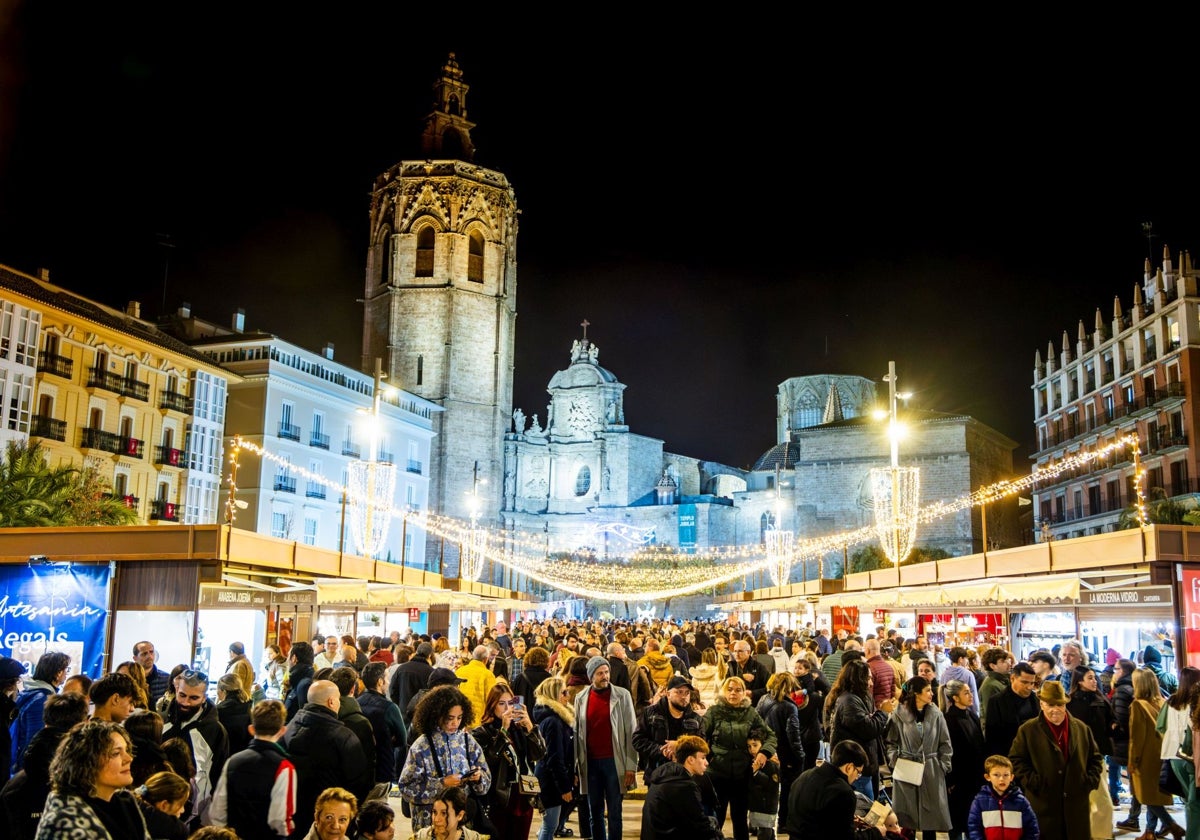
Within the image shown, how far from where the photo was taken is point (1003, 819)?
18.8ft

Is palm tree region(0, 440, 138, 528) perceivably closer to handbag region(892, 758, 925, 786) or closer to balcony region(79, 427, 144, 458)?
balcony region(79, 427, 144, 458)

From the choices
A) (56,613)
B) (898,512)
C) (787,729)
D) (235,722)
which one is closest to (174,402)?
(56,613)

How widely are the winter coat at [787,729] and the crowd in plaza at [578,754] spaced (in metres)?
0.02

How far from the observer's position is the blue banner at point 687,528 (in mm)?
69875

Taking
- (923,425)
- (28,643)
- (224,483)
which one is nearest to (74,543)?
(28,643)

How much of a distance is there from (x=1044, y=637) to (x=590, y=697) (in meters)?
10.1

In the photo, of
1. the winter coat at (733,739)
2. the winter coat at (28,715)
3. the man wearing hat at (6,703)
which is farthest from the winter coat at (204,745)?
the winter coat at (733,739)

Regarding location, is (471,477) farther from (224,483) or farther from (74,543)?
(74,543)

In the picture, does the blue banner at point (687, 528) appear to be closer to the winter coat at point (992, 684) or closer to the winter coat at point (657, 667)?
the winter coat at point (657, 667)

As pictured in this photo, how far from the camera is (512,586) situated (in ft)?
206

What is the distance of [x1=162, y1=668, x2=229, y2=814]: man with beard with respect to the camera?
20.2ft

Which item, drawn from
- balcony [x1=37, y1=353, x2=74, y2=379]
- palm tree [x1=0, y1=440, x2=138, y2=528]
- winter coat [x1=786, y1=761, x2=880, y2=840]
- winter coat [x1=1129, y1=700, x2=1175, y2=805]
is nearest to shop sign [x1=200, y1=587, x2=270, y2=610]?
palm tree [x1=0, y1=440, x2=138, y2=528]

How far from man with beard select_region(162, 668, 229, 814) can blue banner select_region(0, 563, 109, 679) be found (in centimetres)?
767

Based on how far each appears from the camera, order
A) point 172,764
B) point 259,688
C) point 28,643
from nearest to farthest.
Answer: point 172,764 → point 259,688 → point 28,643
